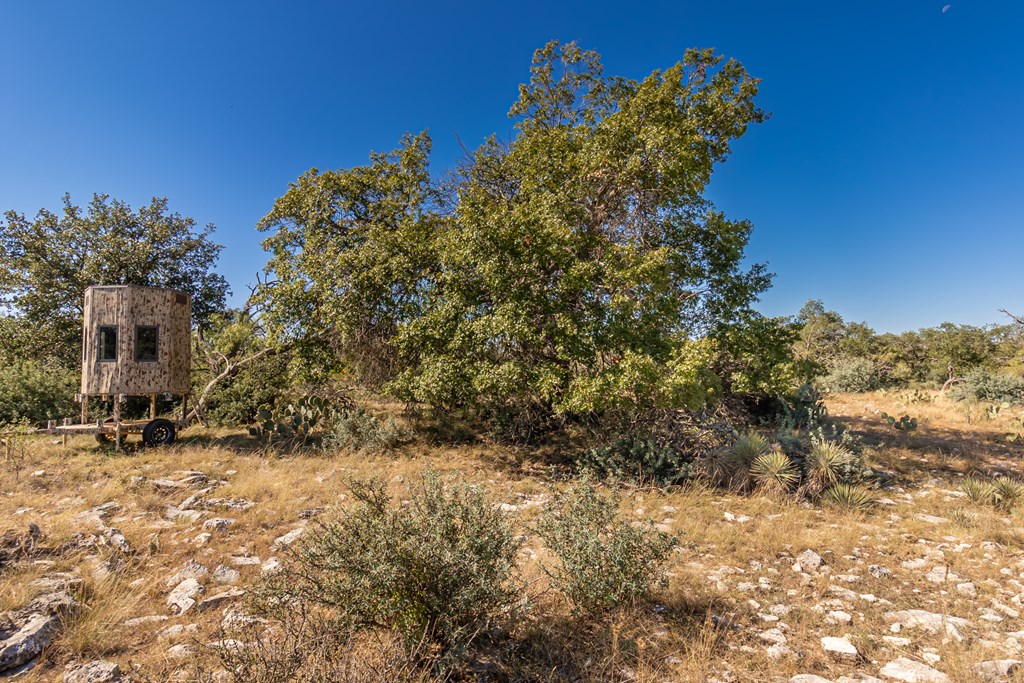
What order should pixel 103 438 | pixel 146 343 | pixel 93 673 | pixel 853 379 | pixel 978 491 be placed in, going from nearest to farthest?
1. pixel 93 673
2. pixel 978 491
3. pixel 146 343
4. pixel 103 438
5. pixel 853 379

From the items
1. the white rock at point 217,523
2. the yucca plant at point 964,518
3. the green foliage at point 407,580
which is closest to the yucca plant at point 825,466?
the yucca plant at point 964,518

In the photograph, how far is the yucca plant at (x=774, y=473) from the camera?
8102 millimetres

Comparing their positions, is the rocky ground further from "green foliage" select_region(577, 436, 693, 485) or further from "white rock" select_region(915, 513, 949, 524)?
"green foliage" select_region(577, 436, 693, 485)

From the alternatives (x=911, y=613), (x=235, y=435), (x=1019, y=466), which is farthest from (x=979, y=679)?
(x=235, y=435)

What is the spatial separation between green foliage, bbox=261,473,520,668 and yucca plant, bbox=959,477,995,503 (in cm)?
856

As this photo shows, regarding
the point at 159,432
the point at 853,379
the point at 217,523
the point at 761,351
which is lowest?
the point at 217,523

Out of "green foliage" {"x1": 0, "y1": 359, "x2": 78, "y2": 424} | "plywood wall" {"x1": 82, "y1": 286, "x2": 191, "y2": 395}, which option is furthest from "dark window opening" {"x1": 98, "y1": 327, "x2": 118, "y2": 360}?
"green foliage" {"x1": 0, "y1": 359, "x2": 78, "y2": 424}

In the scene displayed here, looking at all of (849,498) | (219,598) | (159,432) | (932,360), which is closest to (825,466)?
(849,498)

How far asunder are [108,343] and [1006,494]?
57.3 feet

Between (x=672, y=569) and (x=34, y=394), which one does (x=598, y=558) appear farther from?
(x=34, y=394)

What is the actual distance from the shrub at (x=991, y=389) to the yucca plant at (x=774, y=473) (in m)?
16.0

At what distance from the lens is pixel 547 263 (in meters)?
9.25

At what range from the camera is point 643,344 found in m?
8.56

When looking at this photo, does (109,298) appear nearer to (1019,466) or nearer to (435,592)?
(435,592)
